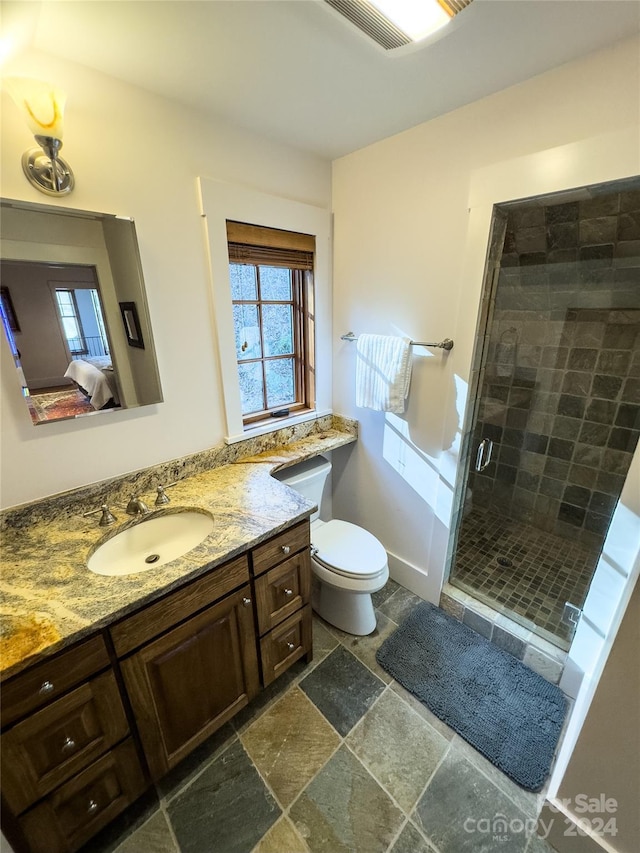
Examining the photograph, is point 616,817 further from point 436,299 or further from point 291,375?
point 291,375

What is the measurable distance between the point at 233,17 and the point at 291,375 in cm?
134

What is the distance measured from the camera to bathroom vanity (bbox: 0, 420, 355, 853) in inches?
31.9

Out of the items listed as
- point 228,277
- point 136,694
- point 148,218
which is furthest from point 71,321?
point 136,694

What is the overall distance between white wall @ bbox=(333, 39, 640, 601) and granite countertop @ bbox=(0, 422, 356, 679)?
0.74 m

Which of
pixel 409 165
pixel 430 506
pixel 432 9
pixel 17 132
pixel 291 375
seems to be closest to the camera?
pixel 432 9

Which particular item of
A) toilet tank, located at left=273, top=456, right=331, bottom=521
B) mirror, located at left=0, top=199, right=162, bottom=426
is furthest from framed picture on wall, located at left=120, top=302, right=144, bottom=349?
toilet tank, located at left=273, top=456, right=331, bottom=521

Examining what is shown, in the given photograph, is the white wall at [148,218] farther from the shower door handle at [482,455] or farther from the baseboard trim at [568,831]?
the baseboard trim at [568,831]

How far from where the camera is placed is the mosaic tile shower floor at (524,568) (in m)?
1.71

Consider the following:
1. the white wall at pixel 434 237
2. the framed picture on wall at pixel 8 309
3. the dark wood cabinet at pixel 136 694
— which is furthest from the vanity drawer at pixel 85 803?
the white wall at pixel 434 237

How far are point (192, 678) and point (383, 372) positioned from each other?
1419 mm

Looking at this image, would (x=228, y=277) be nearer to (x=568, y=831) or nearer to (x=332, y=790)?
(x=332, y=790)

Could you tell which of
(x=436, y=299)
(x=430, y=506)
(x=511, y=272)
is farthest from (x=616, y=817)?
(x=511, y=272)

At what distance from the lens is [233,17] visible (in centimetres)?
85

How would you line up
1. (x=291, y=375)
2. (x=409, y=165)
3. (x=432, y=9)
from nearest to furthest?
(x=432, y=9), (x=409, y=165), (x=291, y=375)
